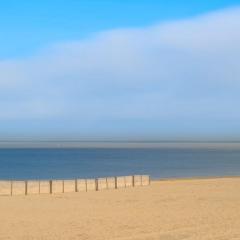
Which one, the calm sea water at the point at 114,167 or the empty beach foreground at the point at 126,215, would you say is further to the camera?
the calm sea water at the point at 114,167

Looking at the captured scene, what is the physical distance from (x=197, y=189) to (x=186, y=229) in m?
10.8

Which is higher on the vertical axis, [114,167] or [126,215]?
[126,215]

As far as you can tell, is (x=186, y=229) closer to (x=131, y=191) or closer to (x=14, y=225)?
(x=14, y=225)

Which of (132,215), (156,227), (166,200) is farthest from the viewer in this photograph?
(166,200)

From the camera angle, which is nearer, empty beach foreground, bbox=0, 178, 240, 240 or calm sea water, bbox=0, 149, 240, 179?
empty beach foreground, bbox=0, 178, 240, 240

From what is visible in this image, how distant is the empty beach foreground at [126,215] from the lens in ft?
44.0

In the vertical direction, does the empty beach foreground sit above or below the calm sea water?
above

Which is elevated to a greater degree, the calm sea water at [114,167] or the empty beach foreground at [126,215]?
the empty beach foreground at [126,215]

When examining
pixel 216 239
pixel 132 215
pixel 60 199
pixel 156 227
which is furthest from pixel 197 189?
pixel 216 239

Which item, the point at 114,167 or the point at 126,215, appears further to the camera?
the point at 114,167

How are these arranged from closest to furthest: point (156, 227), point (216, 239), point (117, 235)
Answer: point (216, 239) → point (117, 235) → point (156, 227)

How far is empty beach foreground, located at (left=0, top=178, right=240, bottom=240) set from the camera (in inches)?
528

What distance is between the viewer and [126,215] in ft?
54.3

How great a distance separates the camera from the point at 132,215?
16.6 m
